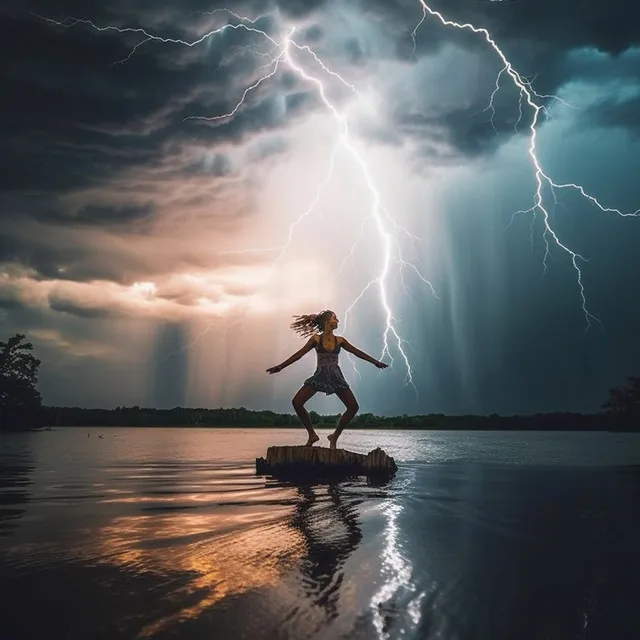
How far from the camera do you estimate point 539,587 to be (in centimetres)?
475

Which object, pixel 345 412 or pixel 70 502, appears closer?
pixel 70 502

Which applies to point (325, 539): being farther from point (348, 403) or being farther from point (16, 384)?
point (16, 384)

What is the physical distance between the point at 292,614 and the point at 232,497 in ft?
21.5

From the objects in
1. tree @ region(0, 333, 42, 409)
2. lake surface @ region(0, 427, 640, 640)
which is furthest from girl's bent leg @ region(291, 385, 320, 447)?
tree @ region(0, 333, 42, 409)

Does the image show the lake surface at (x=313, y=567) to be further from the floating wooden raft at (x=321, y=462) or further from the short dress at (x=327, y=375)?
the short dress at (x=327, y=375)

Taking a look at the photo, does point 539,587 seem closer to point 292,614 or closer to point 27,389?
point 292,614

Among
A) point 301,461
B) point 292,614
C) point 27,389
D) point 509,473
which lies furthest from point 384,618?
point 27,389

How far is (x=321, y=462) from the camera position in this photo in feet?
45.9

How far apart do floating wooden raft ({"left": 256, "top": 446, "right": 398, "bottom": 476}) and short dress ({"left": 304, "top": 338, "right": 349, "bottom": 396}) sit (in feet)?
4.97

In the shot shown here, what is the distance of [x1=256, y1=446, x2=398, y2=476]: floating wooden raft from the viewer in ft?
45.9

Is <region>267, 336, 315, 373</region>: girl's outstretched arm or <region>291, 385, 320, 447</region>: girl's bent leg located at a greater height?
<region>267, 336, 315, 373</region>: girl's outstretched arm

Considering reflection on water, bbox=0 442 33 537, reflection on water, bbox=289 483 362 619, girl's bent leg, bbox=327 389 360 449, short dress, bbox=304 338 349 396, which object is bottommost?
reflection on water, bbox=0 442 33 537

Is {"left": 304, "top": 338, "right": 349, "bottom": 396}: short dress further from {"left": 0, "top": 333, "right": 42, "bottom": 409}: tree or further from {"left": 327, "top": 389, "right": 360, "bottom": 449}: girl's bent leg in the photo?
{"left": 0, "top": 333, "right": 42, "bottom": 409}: tree

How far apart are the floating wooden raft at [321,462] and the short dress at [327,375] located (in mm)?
1516
